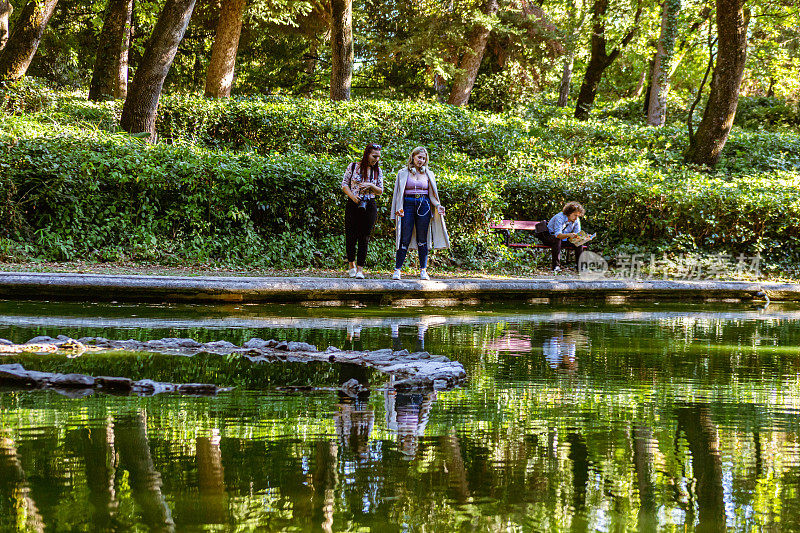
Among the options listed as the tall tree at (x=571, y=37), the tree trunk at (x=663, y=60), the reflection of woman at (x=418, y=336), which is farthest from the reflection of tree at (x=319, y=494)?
the tall tree at (x=571, y=37)

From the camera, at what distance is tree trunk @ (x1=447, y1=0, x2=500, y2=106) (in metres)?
26.9

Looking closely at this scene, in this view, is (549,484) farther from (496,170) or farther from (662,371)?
(496,170)

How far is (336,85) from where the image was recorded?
2252 centimetres

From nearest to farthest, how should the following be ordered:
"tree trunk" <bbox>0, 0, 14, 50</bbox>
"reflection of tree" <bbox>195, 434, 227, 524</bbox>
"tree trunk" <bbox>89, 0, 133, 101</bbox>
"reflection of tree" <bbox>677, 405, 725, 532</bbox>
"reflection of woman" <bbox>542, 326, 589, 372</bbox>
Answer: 1. "reflection of tree" <bbox>195, 434, 227, 524</bbox>
2. "reflection of tree" <bbox>677, 405, 725, 532</bbox>
3. "reflection of woman" <bbox>542, 326, 589, 372</bbox>
4. "tree trunk" <bbox>0, 0, 14, 50</bbox>
5. "tree trunk" <bbox>89, 0, 133, 101</bbox>

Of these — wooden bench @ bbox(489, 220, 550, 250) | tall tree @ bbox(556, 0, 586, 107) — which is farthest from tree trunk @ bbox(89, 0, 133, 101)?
tall tree @ bbox(556, 0, 586, 107)

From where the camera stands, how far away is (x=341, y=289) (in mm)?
10141

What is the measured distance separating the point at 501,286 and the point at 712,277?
6753 mm

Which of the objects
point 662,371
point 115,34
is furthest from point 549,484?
point 115,34

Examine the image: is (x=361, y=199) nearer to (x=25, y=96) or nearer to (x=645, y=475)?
(x=645, y=475)

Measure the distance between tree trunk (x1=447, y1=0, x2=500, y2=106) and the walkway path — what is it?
15444 millimetres

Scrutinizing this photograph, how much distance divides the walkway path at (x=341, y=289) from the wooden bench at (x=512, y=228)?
3.23m

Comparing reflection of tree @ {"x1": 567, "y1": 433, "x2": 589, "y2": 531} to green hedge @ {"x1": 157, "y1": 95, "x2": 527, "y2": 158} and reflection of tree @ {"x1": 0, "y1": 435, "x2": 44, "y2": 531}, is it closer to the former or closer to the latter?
reflection of tree @ {"x1": 0, "y1": 435, "x2": 44, "y2": 531}

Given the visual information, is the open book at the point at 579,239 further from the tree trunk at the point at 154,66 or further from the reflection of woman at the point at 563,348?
the tree trunk at the point at 154,66

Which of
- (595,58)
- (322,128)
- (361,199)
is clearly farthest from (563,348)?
→ (595,58)
